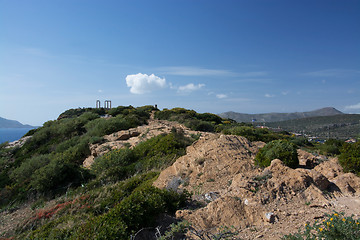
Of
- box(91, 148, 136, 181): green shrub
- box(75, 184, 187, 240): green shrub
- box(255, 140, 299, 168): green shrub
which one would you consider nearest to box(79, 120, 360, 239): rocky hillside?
box(255, 140, 299, 168): green shrub

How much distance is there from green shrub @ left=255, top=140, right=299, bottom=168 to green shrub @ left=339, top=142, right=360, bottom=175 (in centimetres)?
127

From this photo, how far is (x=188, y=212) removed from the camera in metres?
4.93

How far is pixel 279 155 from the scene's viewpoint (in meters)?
7.18

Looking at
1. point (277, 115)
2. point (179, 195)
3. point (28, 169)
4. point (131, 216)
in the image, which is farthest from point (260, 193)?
point (277, 115)

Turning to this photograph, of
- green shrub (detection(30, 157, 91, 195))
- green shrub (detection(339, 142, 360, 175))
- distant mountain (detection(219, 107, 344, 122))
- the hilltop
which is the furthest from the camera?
distant mountain (detection(219, 107, 344, 122))

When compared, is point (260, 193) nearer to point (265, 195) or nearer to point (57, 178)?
point (265, 195)

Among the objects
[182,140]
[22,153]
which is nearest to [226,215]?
[182,140]

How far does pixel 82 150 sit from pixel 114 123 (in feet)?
14.5

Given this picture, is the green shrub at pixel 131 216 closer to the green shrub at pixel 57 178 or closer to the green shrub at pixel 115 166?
the green shrub at pixel 115 166

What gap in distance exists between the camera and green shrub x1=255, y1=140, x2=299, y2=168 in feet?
23.4

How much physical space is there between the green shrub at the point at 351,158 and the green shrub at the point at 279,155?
50.1 inches

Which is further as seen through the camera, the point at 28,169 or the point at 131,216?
the point at 28,169

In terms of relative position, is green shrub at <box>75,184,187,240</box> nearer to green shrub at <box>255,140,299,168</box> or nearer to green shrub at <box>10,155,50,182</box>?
green shrub at <box>255,140,299,168</box>

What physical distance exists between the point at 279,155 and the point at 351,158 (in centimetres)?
192
